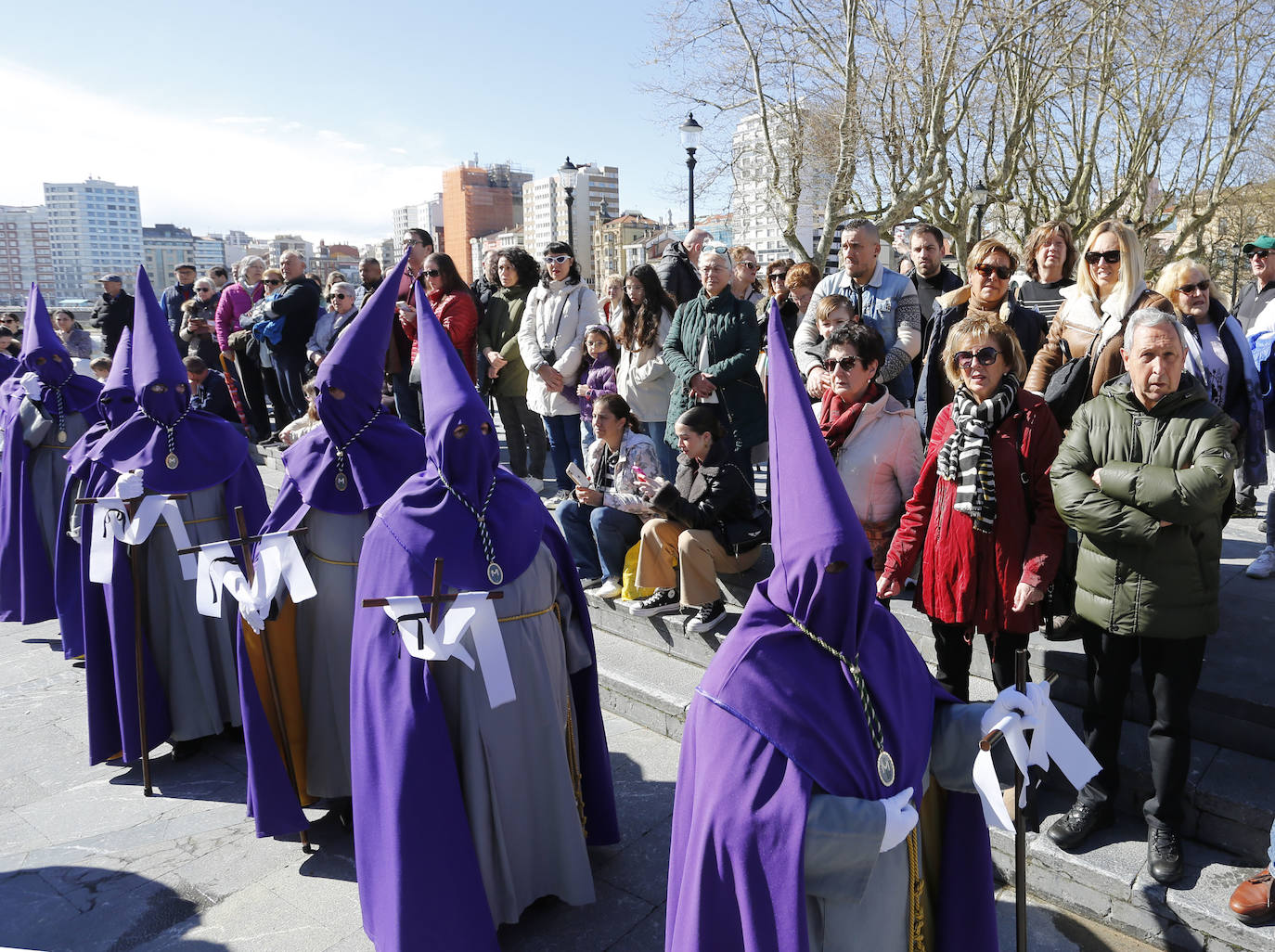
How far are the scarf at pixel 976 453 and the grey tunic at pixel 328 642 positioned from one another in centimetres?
262

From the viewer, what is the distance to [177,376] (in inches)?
199

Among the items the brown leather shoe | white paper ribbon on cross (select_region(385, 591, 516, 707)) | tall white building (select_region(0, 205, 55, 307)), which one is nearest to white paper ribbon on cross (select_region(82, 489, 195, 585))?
white paper ribbon on cross (select_region(385, 591, 516, 707))

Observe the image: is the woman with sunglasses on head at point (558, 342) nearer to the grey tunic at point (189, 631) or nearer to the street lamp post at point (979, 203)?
the grey tunic at point (189, 631)

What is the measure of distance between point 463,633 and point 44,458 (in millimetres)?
5483

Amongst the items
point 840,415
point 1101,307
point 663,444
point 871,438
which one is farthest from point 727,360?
point 1101,307

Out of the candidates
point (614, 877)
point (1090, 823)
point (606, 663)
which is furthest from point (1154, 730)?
point (606, 663)

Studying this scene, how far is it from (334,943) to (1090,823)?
9.85 feet

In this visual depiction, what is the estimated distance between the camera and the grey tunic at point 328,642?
4180mm

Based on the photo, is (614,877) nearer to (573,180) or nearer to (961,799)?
(961,799)

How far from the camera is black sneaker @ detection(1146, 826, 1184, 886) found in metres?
3.29

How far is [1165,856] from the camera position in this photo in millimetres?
3330

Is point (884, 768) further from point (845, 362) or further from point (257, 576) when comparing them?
point (257, 576)

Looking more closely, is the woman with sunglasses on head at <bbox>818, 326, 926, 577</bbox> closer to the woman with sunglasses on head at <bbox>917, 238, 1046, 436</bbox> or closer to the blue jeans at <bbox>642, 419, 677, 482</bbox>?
the woman with sunglasses on head at <bbox>917, 238, 1046, 436</bbox>

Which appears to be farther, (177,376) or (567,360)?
(567,360)
